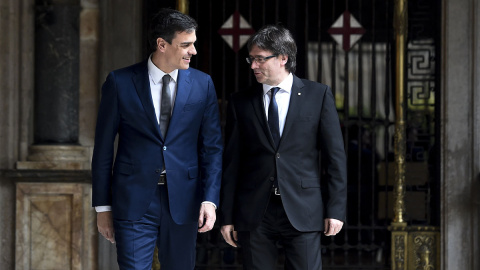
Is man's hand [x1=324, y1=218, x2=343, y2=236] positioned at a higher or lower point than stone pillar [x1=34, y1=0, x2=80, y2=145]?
lower

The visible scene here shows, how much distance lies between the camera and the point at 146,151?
4781 millimetres

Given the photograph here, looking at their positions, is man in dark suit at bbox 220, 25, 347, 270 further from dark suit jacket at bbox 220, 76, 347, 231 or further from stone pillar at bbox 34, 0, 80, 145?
stone pillar at bbox 34, 0, 80, 145

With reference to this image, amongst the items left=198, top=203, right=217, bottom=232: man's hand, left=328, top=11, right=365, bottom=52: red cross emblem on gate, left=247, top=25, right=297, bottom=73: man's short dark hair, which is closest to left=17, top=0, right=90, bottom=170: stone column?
left=328, top=11, right=365, bottom=52: red cross emblem on gate

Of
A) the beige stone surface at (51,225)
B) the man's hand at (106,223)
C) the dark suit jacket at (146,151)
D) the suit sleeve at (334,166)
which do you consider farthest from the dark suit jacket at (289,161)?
the beige stone surface at (51,225)

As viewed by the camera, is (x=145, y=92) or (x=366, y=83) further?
(x=366, y=83)

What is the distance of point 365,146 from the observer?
317 inches

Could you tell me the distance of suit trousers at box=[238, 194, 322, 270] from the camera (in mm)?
4824

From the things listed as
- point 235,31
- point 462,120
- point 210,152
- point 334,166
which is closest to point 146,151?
point 210,152

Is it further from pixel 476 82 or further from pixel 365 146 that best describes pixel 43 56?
pixel 476 82

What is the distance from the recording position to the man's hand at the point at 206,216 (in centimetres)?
475

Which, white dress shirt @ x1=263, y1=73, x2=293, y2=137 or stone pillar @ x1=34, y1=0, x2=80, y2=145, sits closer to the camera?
white dress shirt @ x1=263, y1=73, x2=293, y2=137

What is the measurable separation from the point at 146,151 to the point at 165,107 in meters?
0.26

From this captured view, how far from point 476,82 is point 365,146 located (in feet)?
3.58

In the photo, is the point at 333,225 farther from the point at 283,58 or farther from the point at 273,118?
the point at 283,58
